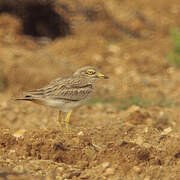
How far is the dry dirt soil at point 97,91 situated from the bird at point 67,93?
1.00ft

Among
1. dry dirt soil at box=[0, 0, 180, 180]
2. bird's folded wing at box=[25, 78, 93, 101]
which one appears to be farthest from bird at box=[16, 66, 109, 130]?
dry dirt soil at box=[0, 0, 180, 180]

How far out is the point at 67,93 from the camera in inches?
240

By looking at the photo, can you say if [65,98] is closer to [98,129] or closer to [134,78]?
[98,129]

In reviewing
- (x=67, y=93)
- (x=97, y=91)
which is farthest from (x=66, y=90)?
(x=97, y=91)

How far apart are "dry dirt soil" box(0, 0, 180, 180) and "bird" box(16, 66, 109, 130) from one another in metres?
0.30

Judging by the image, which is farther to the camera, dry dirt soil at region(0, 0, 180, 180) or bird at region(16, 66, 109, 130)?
bird at region(16, 66, 109, 130)

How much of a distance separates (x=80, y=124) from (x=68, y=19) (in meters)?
7.00

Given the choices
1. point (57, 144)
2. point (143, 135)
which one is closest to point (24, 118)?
point (143, 135)

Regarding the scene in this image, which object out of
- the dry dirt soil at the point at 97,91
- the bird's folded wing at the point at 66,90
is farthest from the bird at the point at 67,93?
the dry dirt soil at the point at 97,91

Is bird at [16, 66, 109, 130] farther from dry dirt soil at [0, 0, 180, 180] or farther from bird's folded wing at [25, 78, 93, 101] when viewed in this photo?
dry dirt soil at [0, 0, 180, 180]

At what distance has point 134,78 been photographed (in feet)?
35.4

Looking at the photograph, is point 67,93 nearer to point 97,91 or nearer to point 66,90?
point 66,90

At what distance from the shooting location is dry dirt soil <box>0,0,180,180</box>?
187 inches

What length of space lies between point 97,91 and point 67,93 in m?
3.71
